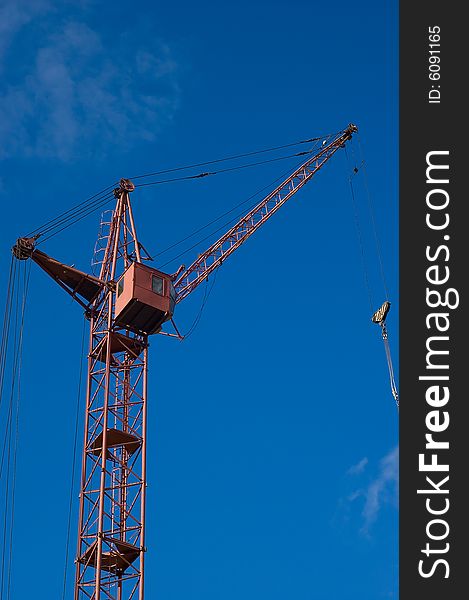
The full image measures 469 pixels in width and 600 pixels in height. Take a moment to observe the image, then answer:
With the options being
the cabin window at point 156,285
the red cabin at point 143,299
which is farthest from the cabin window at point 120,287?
the cabin window at point 156,285

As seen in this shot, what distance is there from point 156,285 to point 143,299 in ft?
5.74

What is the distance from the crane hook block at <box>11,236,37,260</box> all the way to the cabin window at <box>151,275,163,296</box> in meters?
9.56

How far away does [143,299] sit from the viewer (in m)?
86.2

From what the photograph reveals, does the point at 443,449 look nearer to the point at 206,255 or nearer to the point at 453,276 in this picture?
the point at 453,276

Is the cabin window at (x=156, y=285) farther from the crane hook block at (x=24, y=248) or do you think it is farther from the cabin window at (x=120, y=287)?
the crane hook block at (x=24, y=248)

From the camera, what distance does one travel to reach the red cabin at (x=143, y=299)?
283 feet

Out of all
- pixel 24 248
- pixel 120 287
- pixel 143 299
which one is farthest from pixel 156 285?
pixel 24 248

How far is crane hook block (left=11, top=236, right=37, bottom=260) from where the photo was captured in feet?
295

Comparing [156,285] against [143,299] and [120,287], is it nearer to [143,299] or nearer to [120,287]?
[143,299]

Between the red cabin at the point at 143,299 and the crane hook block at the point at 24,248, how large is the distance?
7360mm

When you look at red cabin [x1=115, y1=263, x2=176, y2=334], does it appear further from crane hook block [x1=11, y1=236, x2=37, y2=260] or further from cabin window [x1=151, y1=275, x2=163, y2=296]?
crane hook block [x1=11, y1=236, x2=37, y2=260]

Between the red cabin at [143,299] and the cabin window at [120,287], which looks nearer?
the red cabin at [143,299]

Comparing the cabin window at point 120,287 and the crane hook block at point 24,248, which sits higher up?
the crane hook block at point 24,248

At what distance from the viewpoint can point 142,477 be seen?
83750mm
